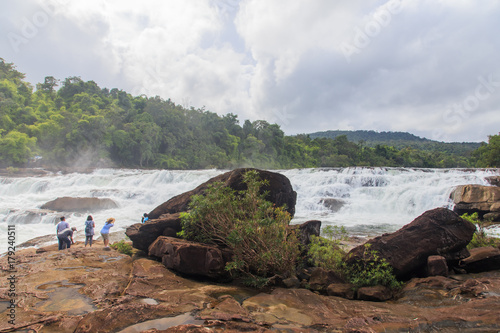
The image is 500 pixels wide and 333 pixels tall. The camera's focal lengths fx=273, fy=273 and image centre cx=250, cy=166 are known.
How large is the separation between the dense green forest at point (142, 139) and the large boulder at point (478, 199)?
2087cm

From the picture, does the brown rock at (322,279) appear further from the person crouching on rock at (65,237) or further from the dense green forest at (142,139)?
the dense green forest at (142,139)

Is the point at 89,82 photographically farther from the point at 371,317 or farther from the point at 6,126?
the point at 371,317

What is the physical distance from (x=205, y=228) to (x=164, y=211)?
339 centimetres

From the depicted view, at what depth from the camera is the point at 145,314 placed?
3264 mm

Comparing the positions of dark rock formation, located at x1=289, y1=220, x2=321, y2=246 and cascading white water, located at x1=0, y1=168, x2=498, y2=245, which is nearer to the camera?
dark rock formation, located at x1=289, y1=220, x2=321, y2=246

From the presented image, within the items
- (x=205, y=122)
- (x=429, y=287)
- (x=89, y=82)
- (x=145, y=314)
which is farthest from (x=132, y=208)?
(x=89, y=82)

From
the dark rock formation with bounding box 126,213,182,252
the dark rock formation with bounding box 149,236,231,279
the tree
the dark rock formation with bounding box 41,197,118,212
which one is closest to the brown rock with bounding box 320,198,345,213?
the dark rock formation with bounding box 126,213,182,252

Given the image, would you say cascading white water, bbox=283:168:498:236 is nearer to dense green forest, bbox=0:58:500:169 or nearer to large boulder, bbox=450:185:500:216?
large boulder, bbox=450:185:500:216

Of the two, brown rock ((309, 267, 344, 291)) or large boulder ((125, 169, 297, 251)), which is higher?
large boulder ((125, 169, 297, 251))

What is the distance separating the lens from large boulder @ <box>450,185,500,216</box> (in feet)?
35.5

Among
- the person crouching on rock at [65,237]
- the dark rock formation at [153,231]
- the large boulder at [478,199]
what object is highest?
the large boulder at [478,199]

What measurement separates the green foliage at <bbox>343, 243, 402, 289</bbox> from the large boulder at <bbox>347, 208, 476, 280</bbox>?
0.35 ft

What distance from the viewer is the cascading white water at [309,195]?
41.9 feet

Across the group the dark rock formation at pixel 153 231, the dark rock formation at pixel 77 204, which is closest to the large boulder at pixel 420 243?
the dark rock formation at pixel 153 231
